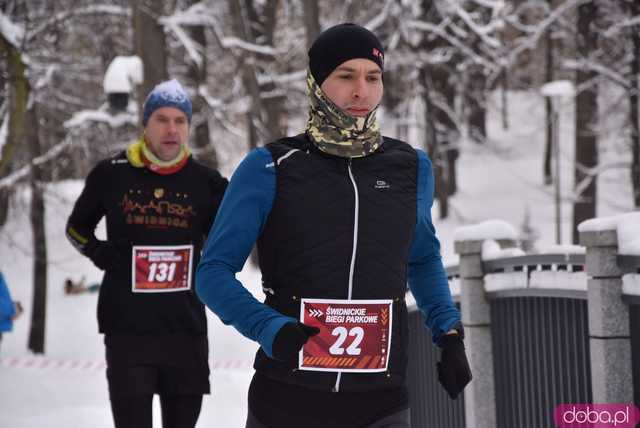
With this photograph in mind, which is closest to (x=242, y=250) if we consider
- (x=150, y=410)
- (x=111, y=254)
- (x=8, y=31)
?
(x=150, y=410)

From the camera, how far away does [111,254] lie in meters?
5.50

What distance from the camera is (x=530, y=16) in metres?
30.9

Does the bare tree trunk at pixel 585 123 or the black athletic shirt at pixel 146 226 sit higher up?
the bare tree trunk at pixel 585 123

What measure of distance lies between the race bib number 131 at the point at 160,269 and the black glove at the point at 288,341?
8.87 ft

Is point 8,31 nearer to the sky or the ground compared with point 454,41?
nearer to the ground

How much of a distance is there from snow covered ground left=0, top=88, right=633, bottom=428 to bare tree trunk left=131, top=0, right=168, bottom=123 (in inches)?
138

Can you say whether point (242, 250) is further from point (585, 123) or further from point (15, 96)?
point (585, 123)

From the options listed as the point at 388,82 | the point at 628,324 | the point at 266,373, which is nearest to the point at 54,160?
the point at 388,82

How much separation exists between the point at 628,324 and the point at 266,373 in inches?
104

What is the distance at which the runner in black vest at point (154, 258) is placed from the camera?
5328 mm

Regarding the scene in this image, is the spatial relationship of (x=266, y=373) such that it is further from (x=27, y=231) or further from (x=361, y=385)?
(x=27, y=231)

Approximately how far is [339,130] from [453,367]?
76cm

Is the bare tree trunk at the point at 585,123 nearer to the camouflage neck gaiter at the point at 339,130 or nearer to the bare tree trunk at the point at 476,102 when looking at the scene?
the bare tree trunk at the point at 476,102


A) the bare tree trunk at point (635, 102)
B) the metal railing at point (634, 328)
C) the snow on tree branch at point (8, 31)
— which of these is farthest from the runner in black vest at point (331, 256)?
the bare tree trunk at point (635, 102)
